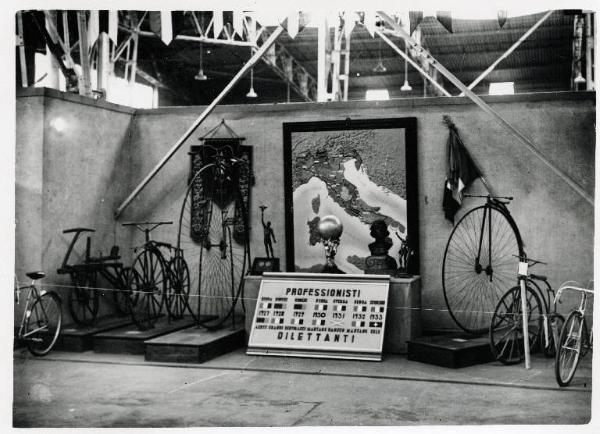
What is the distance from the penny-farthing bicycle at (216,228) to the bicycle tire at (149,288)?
41 cm

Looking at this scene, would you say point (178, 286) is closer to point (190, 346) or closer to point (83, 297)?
point (83, 297)

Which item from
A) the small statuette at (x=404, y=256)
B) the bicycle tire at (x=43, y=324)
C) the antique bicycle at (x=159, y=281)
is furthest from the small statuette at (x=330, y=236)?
the bicycle tire at (x=43, y=324)

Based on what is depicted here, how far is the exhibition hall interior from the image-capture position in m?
6.42

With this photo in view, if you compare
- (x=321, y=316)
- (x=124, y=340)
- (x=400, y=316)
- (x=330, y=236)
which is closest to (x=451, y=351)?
(x=400, y=316)

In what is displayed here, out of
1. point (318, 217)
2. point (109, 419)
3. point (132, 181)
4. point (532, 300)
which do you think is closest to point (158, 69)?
point (132, 181)

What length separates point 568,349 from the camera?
→ 6234 mm

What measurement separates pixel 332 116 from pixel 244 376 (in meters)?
3.23

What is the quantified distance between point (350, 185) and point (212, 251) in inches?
71.5

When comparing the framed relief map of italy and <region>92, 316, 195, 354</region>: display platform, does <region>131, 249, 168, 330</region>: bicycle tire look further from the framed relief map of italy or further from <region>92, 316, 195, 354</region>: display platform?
the framed relief map of italy

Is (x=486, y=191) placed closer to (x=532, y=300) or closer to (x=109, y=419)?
(x=532, y=300)

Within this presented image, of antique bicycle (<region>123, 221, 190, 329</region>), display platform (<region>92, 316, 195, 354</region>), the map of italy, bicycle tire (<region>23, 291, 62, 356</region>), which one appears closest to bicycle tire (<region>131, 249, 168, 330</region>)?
antique bicycle (<region>123, 221, 190, 329</region>)

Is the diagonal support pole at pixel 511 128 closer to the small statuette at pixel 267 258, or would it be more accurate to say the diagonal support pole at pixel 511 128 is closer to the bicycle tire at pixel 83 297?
the small statuette at pixel 267 258

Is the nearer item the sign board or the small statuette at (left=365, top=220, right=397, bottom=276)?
the sign board

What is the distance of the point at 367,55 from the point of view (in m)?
17.5
